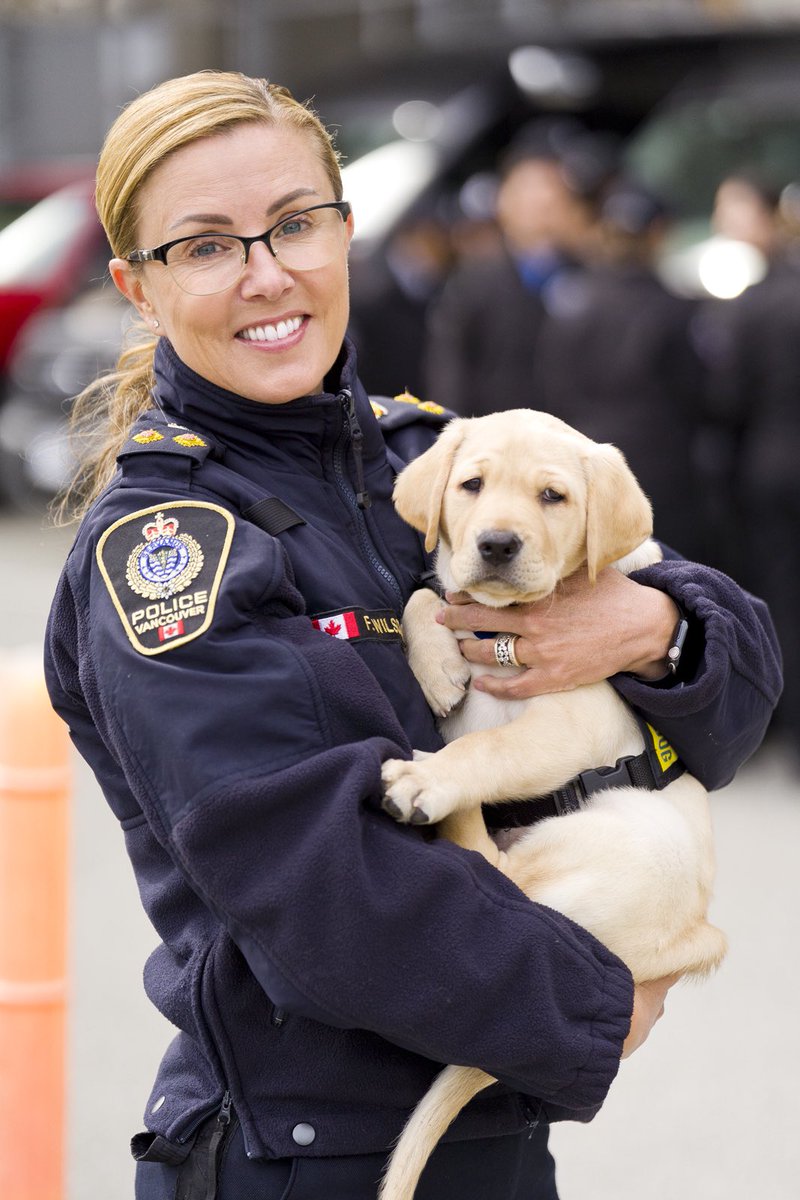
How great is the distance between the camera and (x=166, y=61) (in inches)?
684

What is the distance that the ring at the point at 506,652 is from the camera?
8.23 ft

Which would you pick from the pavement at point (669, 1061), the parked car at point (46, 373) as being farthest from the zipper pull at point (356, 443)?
the parked car at point (46, 373)

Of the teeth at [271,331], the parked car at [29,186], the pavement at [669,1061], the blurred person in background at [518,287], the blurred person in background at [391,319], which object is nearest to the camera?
the teeth at [271,331]

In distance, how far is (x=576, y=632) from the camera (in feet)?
7.98

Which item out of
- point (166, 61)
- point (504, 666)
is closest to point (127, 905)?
point (504, 666)

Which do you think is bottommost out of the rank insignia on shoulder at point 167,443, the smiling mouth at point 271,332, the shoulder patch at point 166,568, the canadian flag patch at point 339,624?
the canadian flag patch at point 339,624

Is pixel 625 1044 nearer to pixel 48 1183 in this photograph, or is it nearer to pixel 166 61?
pixel 48 1183

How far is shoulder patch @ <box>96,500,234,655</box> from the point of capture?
185 centimetres

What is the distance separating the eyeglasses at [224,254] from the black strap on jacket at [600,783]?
35.6 inches

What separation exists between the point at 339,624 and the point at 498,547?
534 millimetres

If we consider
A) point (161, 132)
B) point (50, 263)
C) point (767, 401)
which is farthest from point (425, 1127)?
point (50, 263)

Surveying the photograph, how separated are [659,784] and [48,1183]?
1.70 meters

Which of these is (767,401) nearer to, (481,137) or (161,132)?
(481,137)

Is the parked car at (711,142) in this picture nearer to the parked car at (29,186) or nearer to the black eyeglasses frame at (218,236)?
the parked car at (29,186)
